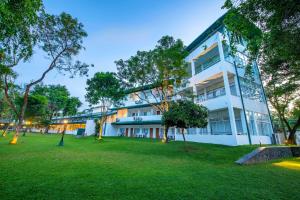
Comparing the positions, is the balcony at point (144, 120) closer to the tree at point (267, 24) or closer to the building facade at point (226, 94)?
the building facade at point (226, 94)

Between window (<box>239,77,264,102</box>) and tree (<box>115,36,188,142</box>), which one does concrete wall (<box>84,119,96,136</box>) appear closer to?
tree (<box>115,36,188,142</box>)

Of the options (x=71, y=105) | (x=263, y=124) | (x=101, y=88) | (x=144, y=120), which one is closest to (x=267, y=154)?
(x=263, y=124)

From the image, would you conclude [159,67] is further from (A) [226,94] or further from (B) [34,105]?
(B) [34,105]

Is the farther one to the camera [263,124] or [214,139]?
[263,124]

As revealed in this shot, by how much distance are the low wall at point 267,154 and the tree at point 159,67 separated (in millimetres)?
9114

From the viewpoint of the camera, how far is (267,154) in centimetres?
988

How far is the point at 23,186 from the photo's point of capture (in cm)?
434

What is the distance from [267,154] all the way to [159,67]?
12.6 m

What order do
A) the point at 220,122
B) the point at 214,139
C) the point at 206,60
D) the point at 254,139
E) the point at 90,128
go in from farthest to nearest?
the point at 90,128 < the point at 206,60 < the point at 220,122 < the point at 214,139 < the point at 254,139

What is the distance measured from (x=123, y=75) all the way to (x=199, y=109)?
1177 cm

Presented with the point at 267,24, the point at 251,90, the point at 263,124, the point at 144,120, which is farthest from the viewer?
the point at 144,120

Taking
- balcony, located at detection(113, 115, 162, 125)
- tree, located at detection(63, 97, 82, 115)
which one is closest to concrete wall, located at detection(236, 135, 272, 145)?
balcony, located at detection(113, 115, 162, 125)

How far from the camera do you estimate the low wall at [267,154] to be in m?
8.70

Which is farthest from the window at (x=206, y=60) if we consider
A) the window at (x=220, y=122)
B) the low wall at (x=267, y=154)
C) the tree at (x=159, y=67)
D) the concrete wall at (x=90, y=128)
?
the concrete wall at (x=90, y=128)
